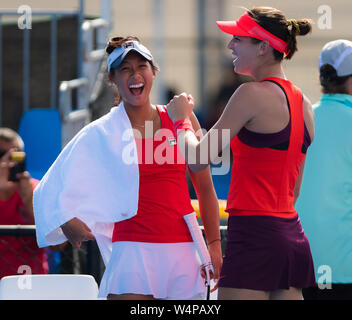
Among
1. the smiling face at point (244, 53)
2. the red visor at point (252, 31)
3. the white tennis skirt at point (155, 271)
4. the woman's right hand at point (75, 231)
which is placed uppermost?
the red visor at point (252, 31)

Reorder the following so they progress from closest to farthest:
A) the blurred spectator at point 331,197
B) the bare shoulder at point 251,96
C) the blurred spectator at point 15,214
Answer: the bare shoulder at point 251,96 < the blurred spectator at point 331,197 < the blurred spectator at point 15,214

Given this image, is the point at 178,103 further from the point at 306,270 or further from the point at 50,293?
the point at 50,293

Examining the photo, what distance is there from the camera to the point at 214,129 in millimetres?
2574

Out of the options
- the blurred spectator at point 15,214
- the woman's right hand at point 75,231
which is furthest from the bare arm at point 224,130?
the blurred spectator at point 15,214

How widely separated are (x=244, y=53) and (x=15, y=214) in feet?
7.92

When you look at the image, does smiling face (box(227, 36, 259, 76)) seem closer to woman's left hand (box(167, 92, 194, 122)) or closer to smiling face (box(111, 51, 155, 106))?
woman's left hand (box(167, 92, 194, 122))

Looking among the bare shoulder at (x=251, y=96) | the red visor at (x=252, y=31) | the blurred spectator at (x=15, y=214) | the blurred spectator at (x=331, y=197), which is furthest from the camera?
the blurred spectator at (x=15, y=214)

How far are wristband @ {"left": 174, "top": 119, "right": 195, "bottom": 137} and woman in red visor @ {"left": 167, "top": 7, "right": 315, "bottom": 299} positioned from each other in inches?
1.1

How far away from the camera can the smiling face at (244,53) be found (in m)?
2.67

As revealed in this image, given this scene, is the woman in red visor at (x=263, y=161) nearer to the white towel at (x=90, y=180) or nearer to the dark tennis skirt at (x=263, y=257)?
the dark tennis skirt at (x=263, y=257)

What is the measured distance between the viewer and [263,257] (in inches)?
102

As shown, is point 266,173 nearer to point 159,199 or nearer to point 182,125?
point 182,125

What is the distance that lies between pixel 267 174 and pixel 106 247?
0.80 metres

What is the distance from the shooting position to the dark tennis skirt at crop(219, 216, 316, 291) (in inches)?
102
